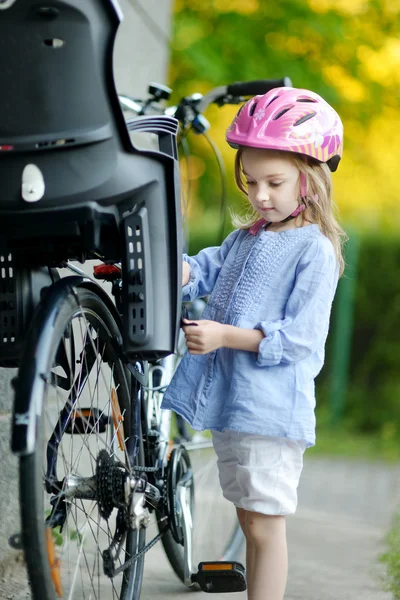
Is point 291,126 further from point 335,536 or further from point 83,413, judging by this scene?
point 335,536

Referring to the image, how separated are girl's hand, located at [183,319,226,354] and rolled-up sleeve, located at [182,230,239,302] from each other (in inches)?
13.1

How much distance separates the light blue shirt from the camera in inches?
88.0

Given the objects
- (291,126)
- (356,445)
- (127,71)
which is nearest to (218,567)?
(291,126)

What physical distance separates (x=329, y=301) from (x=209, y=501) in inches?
59.6

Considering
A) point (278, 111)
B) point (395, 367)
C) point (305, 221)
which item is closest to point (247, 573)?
point (305, 221)

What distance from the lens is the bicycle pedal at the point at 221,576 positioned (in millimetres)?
2514

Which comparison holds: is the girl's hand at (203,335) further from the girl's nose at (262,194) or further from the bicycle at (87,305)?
the girl's nose at (262,194)

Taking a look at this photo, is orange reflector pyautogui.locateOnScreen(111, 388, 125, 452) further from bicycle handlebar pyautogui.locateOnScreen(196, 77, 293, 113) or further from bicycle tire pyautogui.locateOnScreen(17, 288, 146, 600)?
bicycle handlebar pyautogui.locateOnScreen(196, 77, 293, 113)

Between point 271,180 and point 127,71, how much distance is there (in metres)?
1.98

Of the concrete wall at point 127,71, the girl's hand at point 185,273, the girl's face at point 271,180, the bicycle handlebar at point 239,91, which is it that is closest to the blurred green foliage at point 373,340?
the concrete wall at point 127,71

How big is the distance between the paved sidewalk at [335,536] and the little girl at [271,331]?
0.80 meters

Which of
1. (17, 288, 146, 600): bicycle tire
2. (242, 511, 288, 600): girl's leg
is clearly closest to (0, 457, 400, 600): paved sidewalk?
(17, 288, 146, 600): bicycle tire

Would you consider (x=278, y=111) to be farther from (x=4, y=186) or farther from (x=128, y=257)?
(x=4, y=186)

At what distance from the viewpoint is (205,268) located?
2.61 meters
